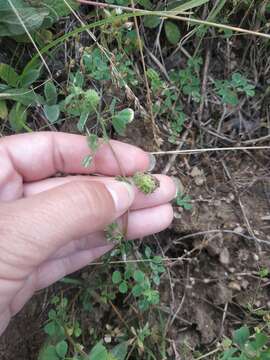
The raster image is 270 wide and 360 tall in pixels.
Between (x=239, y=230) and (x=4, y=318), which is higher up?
(x=4, y=318)

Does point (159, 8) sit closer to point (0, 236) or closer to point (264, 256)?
point (264, 256)

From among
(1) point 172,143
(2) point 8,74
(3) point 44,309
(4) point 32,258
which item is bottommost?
(3) point 44,309


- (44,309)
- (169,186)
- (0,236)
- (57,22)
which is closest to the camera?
(0,236)

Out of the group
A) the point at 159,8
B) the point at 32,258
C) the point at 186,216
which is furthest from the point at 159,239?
the point at 159,8

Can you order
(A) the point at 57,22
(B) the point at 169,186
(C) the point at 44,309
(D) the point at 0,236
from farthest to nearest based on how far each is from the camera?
(A) the point at 57,22, (C) the point at 44,309, (B) the point at 169,186, (D) the point at 0,236

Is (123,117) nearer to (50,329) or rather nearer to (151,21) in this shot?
(151,21)

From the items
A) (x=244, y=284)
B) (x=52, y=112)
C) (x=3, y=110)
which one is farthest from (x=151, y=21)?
(x=244, y=284)

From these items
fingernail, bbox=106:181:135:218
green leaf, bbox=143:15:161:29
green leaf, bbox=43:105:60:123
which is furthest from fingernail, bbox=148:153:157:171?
green leaf, bbox=143:15:161:29

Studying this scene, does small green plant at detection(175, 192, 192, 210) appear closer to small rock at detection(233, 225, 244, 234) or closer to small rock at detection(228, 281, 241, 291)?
small rock at detection(233, 225, 244, 234)
